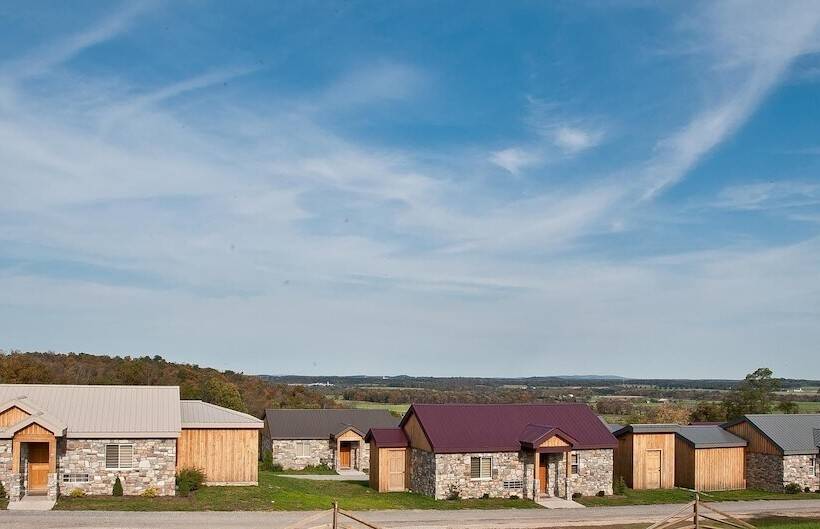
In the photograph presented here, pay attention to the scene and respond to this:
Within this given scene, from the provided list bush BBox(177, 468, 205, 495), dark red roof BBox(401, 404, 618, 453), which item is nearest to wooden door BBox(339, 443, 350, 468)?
dark red roof BBox(401, 404, 618, 453)

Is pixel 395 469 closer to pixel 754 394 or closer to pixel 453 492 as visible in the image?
pixel 453 492

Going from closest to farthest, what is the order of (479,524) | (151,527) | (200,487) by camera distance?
1. (151,527)
2. (479,524)
3. (200,487)

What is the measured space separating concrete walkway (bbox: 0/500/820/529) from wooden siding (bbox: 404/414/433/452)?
406 cm

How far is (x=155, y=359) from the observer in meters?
92.6

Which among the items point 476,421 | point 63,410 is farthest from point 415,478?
point 63,410

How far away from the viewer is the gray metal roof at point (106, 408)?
30.3m

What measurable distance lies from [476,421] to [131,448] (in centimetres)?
1417

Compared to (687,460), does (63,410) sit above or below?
above

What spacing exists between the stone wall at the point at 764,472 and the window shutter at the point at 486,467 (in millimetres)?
14402

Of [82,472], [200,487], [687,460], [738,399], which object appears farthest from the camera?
[738,399]

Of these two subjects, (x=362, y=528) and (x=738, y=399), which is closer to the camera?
(x=362, y=528)

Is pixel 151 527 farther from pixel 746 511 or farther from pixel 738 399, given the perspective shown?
pixel 738 399

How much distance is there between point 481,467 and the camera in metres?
33.0

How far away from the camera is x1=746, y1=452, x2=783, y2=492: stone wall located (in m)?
37.3
